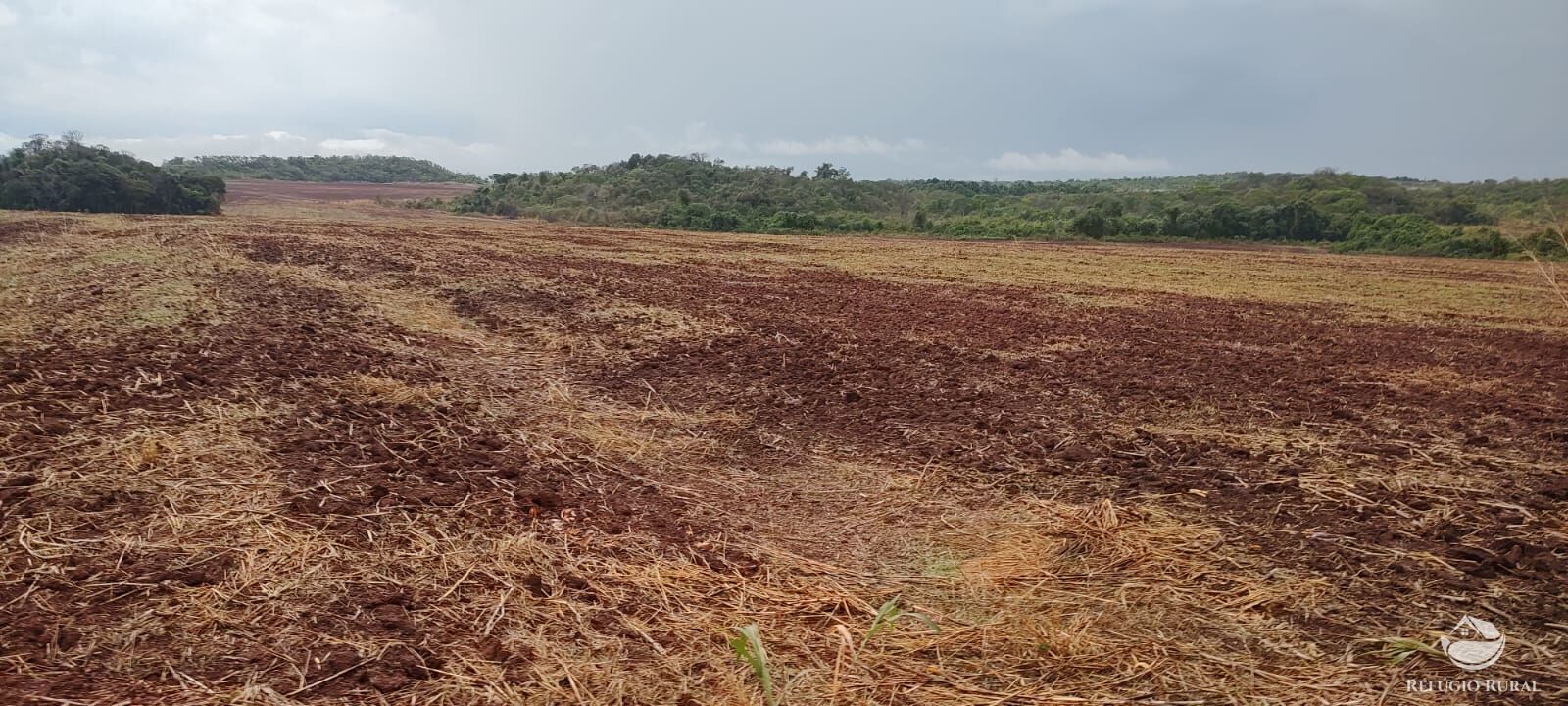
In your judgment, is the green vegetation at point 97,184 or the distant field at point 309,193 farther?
the distant field at point 309,193

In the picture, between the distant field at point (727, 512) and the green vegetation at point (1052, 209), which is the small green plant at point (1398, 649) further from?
the green vegetation at point (1052, 209)

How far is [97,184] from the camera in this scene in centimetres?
2970

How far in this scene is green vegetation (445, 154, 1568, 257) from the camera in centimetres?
3322

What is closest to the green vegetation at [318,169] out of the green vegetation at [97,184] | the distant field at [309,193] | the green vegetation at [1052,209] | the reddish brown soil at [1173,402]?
the distant field at [309,193]

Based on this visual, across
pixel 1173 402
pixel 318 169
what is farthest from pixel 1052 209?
pixel 318 169

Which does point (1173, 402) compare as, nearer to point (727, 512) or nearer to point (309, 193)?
point (727, 512)

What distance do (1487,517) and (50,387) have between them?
26.6 ft

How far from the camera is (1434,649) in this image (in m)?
2.71

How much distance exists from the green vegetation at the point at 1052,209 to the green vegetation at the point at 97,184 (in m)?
17.2

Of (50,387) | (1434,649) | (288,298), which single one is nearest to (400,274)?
(288,298)

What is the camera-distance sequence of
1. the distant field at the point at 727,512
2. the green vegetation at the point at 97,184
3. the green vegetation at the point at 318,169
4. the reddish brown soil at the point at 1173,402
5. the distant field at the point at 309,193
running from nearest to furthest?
the distant field at the point at 727,512 → the reddish brown soil at the point at 1173,402 → the green vegetation at the point at 97,184 → the distant field at the point at 309,193 → the green vegetation at the point at 318,169

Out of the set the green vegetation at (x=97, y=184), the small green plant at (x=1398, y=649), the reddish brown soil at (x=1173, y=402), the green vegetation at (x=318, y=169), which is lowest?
the small green plant at (x=1398, y=649)

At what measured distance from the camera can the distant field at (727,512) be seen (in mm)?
2557

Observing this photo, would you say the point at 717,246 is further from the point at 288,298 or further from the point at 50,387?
the point at 50,387
